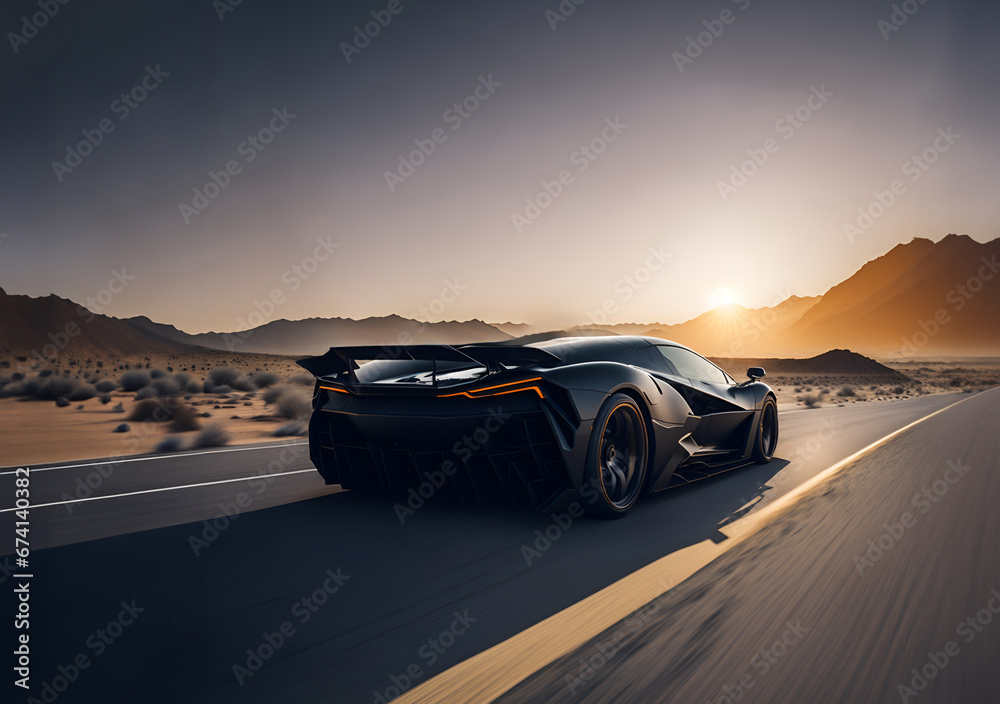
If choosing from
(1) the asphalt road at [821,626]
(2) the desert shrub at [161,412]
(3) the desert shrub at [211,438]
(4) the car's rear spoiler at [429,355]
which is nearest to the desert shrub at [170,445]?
(3) the desert shrub at [211,438]

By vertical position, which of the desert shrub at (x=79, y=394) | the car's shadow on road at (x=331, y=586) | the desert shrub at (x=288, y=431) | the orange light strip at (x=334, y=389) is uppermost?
the desert shrub at (x=79, y=394)

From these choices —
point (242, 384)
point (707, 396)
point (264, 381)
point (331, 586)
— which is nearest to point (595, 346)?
point (707, 396)

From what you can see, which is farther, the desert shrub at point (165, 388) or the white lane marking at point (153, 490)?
the desert shrub at point (165, 388)

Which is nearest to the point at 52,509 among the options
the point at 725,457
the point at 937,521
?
the point at 725,457

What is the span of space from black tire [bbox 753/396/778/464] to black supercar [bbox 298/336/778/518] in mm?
1434

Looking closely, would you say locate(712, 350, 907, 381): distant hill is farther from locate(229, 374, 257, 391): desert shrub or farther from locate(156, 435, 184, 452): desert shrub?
locate(156, 435, 184, 452): desert shrub

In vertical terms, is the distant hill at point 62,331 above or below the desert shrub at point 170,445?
above

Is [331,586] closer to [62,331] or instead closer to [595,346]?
[595,346]

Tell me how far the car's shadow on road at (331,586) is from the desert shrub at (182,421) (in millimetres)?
9093

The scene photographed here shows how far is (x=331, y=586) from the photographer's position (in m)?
3.21

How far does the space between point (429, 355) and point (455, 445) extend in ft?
2.11

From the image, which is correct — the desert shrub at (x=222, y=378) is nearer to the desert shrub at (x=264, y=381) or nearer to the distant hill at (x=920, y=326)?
the desert shrub at (x=264, y=381)

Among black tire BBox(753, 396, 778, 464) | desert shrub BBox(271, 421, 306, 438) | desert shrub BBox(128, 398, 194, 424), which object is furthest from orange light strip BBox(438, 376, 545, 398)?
desert shrub BBox(128, 398, 194, 424)

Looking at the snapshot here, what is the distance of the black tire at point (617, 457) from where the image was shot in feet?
13.9
